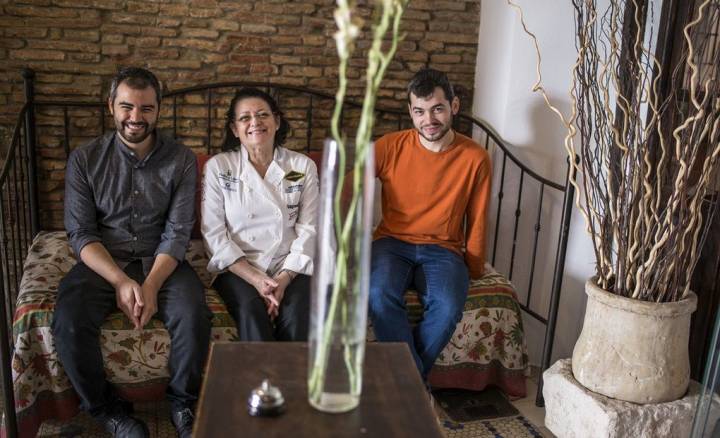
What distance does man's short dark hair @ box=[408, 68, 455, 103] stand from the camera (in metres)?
2.68

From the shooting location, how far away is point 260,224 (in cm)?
255

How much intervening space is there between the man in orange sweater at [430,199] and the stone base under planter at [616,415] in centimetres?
53

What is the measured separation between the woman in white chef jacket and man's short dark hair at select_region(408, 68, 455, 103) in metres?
0.56

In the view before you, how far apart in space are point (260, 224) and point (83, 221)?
2.09 feet

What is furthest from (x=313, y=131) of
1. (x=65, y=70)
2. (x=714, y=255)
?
(x=714, y=255)

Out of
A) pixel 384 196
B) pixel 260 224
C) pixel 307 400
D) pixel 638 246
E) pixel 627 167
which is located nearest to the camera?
pixel 307 400

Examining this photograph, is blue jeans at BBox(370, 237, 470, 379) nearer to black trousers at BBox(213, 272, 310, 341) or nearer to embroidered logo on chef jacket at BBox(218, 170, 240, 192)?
black trousers at BBox(213, 272, 310, 341)

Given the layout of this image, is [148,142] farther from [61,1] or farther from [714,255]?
[714,255]

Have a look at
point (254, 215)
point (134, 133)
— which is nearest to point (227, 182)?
point (254, 215)

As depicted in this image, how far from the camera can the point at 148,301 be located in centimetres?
228

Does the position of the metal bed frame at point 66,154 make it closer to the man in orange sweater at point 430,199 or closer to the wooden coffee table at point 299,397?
the man in orange sweater at point 430,199

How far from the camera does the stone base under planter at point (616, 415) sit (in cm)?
215

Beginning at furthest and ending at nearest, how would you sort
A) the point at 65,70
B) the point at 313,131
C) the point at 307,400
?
the point at 313,131 → the point at 65,70 → the point at 307,400

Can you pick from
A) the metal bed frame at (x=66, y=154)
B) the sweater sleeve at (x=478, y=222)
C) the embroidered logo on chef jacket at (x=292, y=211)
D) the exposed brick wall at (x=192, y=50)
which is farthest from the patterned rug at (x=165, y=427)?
the exposed brick wall at (x=192, y=50)
